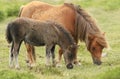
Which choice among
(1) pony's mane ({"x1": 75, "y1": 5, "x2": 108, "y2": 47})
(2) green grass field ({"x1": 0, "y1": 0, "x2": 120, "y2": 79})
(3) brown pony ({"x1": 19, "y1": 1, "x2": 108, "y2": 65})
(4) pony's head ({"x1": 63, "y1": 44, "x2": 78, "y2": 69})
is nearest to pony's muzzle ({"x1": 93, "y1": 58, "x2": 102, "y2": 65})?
(3) brown pony ({"x1": 19, "y1": 1, "x2": 108, "y2": 65})

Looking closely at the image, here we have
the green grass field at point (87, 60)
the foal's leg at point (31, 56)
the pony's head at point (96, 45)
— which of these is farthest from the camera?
the foal's leg at point (31, 56)

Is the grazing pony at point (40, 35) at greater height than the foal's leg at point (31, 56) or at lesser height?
greater

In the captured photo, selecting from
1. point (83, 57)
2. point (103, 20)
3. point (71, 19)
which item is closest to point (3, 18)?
point (103, 20)

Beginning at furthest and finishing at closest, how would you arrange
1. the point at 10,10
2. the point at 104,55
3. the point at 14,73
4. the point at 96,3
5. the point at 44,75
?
the point at 96,3
the point at 10,10
the point at 104,55
the point at 44,75
the point at 14,73

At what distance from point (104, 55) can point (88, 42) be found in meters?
2.79

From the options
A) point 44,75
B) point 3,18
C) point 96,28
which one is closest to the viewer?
point 44,75

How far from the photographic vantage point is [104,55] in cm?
1664

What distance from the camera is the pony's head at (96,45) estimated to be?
13.9 m

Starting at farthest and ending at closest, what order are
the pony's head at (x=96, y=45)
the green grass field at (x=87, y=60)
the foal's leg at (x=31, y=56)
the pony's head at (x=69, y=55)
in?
the foal's leg at (x=31, y=56)
the pony's head at (x=96, y=45)
the pony's head at (x=69, y=55)
the green grass field at (x=87, y=60)

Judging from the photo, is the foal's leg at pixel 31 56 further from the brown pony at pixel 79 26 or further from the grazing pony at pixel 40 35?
→ the grazing pony at pixel 40 35

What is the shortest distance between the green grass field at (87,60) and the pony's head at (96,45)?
0.79ft

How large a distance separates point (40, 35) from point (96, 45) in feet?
6.48

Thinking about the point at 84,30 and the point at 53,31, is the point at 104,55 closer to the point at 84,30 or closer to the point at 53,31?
the point at 84,30

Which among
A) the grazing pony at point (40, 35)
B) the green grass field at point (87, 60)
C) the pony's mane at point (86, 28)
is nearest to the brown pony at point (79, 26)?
the pony's mane at point (86, 28)
